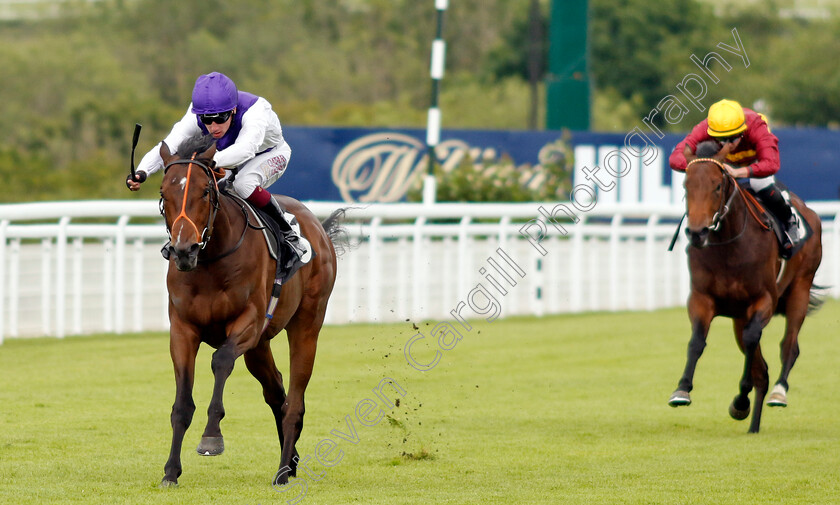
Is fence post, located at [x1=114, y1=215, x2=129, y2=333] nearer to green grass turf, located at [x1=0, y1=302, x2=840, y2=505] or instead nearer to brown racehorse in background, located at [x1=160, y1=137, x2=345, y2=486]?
green grass turf, located at [x1=0, y1=302, x2=840, y2=505]

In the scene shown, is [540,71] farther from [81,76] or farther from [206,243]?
[206,243]

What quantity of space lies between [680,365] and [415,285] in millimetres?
2875

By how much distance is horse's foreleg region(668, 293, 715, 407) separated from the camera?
6.71m

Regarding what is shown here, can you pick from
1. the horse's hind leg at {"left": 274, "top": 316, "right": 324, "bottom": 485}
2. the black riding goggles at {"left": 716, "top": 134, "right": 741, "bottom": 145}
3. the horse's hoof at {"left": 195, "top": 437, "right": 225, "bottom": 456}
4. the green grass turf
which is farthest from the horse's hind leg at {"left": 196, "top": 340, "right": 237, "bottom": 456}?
the black riding goggles at {"left": 716, "top": 134, "right": 741, "bottom": 145}

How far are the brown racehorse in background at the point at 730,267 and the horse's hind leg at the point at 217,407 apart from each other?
2558mm

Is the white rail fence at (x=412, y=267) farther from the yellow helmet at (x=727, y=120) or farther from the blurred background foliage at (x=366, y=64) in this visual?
the blurred background foliage at (x=366, y=64)

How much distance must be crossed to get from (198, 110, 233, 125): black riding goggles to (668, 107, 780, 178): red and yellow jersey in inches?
106

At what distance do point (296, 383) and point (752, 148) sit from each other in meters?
3.17

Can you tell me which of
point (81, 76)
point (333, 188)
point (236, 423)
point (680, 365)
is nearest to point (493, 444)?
point (236, 423)

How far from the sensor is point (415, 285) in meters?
12.1

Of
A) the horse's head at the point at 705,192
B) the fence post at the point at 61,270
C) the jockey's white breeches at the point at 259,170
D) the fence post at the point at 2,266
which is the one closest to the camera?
the jockey's white breeches at the point at 259,170

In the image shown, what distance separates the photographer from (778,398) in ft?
23.7

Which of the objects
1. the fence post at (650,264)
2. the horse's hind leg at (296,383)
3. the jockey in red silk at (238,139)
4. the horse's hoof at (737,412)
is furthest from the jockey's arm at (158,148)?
the fence post at (650,264)

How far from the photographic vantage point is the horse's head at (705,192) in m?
6.87
